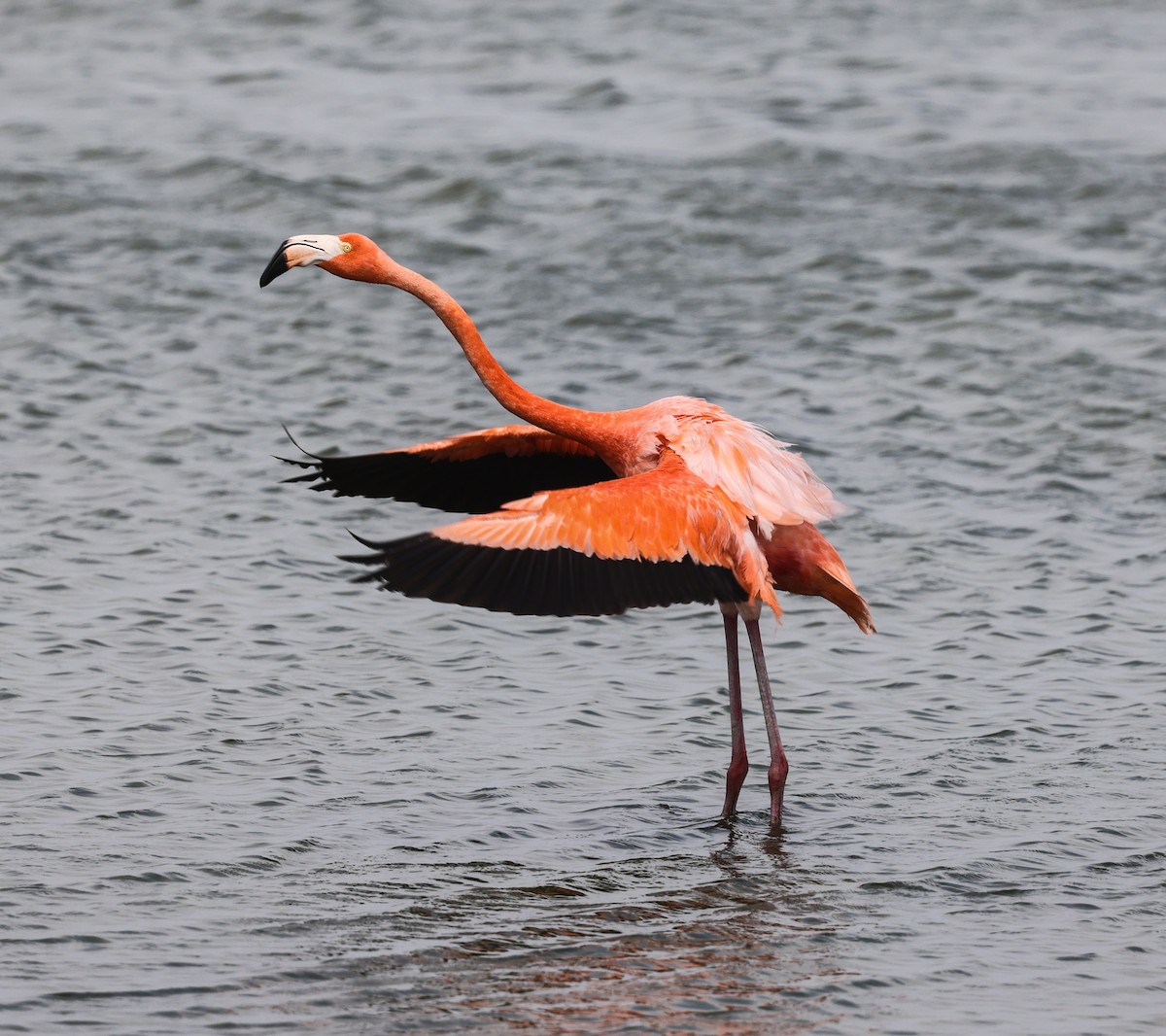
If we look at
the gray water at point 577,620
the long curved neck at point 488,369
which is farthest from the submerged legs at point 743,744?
the long curved neck at point 488,369

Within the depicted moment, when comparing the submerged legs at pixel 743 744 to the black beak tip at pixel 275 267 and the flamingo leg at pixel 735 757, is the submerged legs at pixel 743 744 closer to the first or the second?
the flamingo leg at pixel 735 757

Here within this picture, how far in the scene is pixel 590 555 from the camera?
20.5ft

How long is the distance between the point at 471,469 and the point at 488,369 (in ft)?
2.60

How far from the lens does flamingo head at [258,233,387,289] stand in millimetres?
6793

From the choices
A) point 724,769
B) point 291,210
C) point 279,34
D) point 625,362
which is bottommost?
point 724,769

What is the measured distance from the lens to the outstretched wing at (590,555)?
6.00 m

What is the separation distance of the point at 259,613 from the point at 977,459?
4.70 m

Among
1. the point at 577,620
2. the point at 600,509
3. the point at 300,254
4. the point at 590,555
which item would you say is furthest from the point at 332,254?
the point at 577,620

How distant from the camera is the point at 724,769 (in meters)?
7.71

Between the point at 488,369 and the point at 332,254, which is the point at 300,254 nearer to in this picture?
the point at 332,254

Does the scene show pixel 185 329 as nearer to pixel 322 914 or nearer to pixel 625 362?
pixel 625 362

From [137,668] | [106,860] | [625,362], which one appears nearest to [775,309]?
[625,362]

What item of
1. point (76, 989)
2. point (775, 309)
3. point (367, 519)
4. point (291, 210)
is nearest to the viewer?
point (76, 989)

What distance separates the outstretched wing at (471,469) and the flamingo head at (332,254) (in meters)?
0.84
